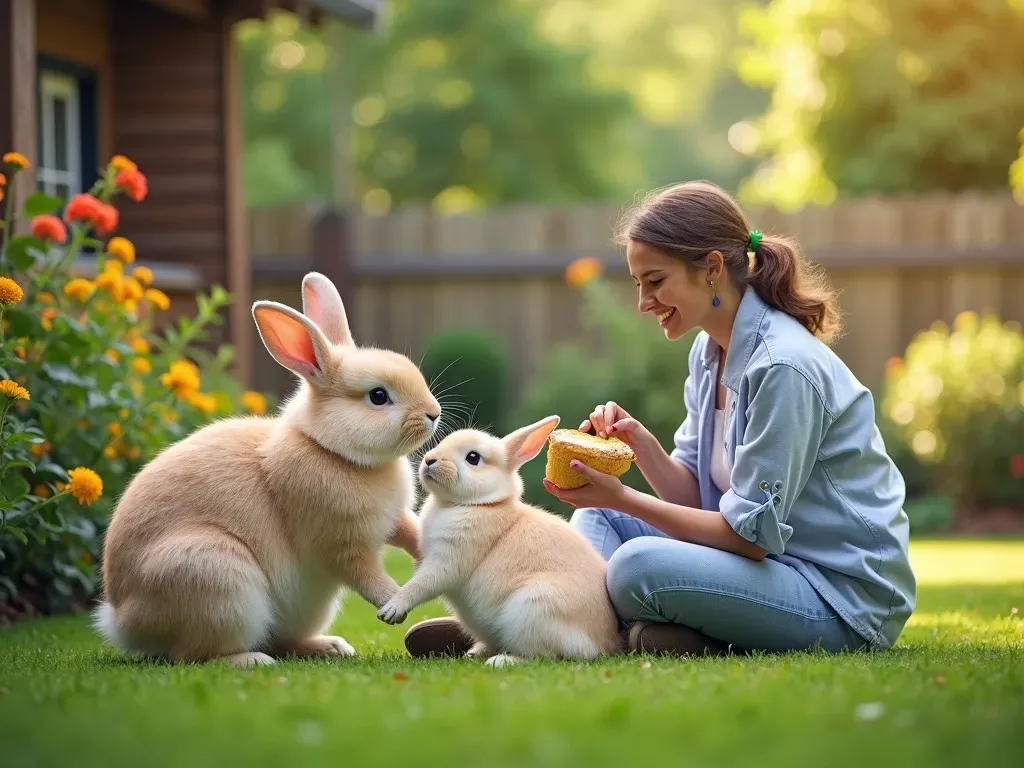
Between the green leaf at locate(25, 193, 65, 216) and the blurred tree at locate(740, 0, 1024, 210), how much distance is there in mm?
10893

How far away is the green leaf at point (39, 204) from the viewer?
4898 millimetres

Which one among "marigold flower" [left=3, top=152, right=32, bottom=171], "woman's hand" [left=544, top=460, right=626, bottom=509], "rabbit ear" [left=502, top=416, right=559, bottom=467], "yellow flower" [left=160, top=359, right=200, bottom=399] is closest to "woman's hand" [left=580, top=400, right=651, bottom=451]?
"rabbit ear" [left=502, top=416, right=559, bottom=467]

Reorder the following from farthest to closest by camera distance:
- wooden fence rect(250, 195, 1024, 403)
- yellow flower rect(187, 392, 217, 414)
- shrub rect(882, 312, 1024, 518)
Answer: wooden fence rect(250, 195, 1024, 403) → shrub rect(882, 312, 1024, 518) → yellow flower rect(187, 392, 217, 414)

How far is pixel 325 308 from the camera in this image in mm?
4160

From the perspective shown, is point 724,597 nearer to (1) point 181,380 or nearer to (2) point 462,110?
(1) point 181,380

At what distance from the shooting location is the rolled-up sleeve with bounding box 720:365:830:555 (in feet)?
12.0

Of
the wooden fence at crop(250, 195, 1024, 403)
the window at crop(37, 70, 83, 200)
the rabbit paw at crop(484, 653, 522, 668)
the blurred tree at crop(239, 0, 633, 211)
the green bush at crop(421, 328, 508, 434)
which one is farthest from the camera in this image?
the blurred tree at crop(239, 0, 633, 211)

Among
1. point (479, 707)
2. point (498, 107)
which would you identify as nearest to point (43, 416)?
point (479, 707)

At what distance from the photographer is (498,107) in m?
19.6

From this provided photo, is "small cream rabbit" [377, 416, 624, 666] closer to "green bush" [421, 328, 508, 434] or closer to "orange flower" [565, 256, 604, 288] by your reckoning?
"orange flower" [565, 256, 604, 288]

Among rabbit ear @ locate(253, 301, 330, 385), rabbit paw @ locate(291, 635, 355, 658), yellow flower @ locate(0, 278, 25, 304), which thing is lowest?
rabbit paw @ locate(291, 635, 355, 658)

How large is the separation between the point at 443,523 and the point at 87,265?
4.20 m

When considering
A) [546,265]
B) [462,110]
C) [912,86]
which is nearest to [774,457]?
[546,265]

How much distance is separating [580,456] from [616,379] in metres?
5.45
